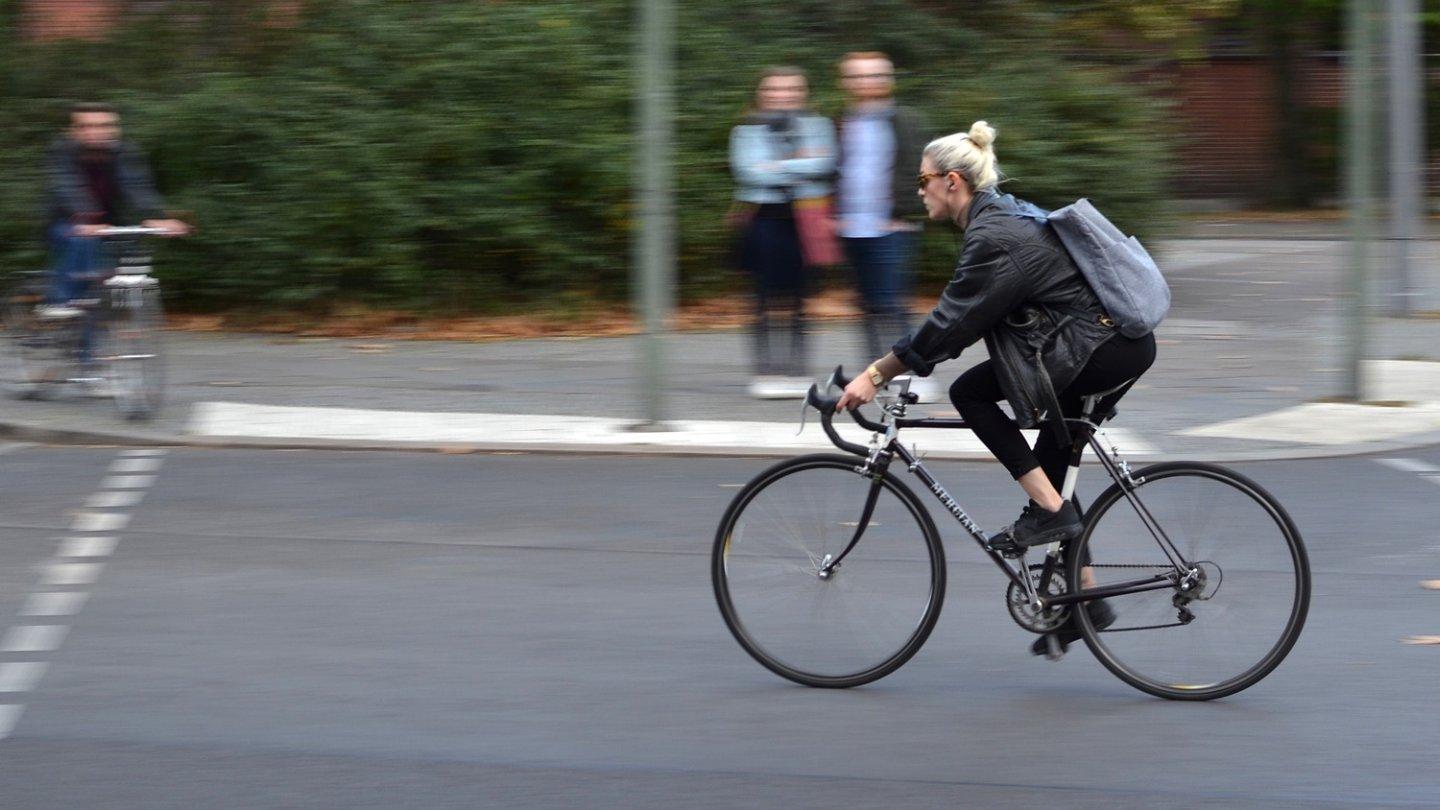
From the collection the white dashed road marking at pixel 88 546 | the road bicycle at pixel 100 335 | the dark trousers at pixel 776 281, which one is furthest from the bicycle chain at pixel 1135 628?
the road bicycle at pixel 100 335

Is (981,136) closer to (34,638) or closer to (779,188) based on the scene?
(34,638)

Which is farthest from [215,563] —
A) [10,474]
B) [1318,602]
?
[1318,602]

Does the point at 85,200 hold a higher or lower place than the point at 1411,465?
higher

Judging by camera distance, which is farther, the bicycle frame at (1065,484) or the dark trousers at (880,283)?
the dark trousers at (880,283)

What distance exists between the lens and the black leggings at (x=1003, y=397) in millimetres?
5305

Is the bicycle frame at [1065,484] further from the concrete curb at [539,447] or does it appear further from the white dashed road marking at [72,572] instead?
the concrete curb at [539,447]

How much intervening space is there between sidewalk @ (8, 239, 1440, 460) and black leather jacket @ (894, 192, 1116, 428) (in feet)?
→ 14.0

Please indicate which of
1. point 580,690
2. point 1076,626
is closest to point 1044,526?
point 1076,626

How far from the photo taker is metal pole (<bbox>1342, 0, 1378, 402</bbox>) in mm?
10898

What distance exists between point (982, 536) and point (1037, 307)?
0.76 metres

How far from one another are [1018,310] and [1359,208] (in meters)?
6.32

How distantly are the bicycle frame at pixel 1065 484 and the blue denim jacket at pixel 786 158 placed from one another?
204 inches

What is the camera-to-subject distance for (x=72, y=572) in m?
7.23

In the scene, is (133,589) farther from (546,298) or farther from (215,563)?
(546,298)
